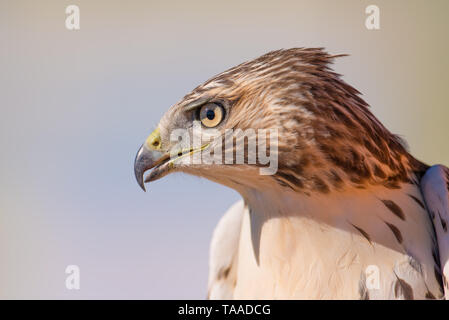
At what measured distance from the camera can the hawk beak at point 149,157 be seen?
1.95 m

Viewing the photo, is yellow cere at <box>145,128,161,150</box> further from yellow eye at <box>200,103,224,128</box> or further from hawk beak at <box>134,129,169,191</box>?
yellow eye at <box>200,103,224,128</box>

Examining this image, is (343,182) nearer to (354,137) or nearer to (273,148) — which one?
(354,137)

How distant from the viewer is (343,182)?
185cm

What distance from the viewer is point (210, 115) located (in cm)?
190

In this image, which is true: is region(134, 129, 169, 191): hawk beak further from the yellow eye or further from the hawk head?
the yellow eye

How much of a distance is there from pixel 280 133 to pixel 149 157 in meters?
0.54

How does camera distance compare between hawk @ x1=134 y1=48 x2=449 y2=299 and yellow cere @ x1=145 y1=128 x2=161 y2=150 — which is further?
yellow cere @ x1=145 y1=128 x2=161 y2=150

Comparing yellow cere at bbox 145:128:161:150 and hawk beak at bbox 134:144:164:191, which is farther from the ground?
yellow cere at bbox 145:128:161:150

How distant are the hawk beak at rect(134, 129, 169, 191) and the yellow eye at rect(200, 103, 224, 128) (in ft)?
0.69

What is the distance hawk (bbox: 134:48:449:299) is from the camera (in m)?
1.84

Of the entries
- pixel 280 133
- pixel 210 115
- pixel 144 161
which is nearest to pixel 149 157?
pixel 144 161

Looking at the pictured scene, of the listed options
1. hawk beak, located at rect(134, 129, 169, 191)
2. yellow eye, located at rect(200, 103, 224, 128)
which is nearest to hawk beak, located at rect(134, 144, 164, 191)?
hawk beak, located at rect(134, 129, 169, 191)

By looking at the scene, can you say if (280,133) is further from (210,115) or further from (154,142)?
(154,142)
